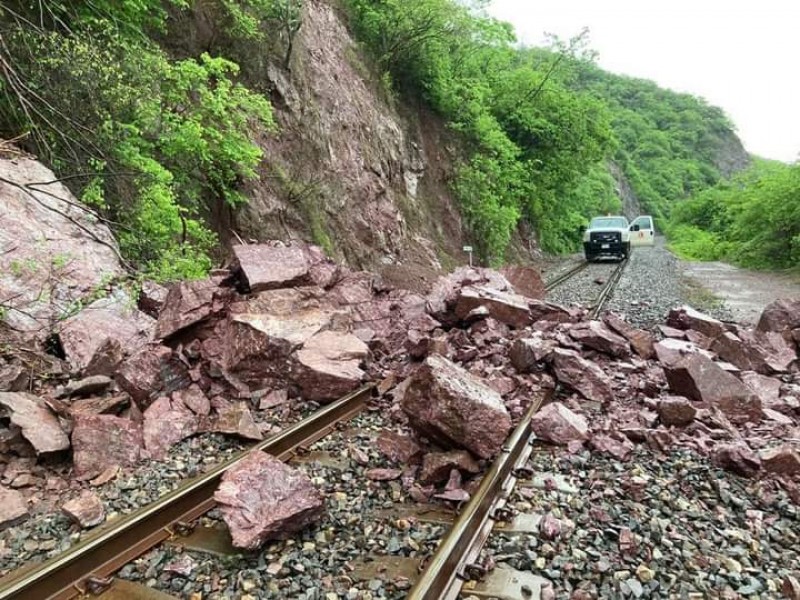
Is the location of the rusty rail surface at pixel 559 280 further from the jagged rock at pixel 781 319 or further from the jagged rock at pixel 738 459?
the jagged rock at pixel 738 459

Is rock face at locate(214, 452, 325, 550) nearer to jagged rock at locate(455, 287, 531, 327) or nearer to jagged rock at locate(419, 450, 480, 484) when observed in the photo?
jagged rock at locate(419, 450, 480, 484)

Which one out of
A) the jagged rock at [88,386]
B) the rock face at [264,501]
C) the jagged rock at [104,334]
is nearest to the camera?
the rock face at [264,501]

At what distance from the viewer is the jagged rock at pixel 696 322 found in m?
8.23

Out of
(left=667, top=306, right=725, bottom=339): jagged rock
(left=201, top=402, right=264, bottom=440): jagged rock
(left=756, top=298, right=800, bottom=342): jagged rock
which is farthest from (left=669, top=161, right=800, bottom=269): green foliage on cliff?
(left=201, top=402, right=264, bottom=440): jagged rock

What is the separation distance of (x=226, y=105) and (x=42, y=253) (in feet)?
13.8

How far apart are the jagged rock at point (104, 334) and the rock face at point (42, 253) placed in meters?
0.24

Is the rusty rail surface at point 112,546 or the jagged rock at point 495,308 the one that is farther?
the jagged rock at point 495,308

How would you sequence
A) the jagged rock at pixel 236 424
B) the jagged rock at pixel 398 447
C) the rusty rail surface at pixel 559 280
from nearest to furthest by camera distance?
the jagged rock at pixel 398 447
the jagged rock at pixel 236 424
the rusty rail surface at pixel 559 280

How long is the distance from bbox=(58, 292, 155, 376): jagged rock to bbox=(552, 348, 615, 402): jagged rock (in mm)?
4809

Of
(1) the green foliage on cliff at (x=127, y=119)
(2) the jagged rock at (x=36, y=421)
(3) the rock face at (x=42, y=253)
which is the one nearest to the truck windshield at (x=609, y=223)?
(1) the green foliage on cliff at (x=127, y=119)

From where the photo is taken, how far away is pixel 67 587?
117 inches

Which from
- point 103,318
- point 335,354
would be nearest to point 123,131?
point 103,318

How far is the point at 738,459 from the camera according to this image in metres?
4.20

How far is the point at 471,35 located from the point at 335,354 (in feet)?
58.9
